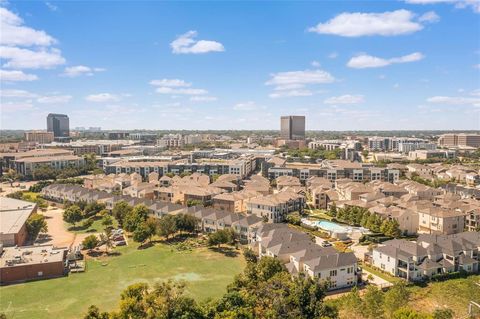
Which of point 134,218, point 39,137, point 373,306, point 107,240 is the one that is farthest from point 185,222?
point 39,137

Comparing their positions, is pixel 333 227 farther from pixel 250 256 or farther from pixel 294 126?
pixel 294 126

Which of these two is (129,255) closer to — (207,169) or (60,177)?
(207,169)

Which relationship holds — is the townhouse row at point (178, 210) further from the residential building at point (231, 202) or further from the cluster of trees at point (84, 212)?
the residential building at point (231, 202)

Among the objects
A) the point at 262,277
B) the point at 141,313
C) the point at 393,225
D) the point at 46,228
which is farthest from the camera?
the point at 46,228

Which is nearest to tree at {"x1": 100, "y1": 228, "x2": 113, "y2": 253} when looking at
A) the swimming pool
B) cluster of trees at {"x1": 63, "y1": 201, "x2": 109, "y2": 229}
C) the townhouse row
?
cluster of trees at {"x1": 63, "y1": 201, "x2": 109, "y2": 229}

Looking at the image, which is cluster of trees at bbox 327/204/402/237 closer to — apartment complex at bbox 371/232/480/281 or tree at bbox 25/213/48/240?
apartment complex at bbox 371/232/480/281

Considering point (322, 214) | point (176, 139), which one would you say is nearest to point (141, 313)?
point (322, 214)

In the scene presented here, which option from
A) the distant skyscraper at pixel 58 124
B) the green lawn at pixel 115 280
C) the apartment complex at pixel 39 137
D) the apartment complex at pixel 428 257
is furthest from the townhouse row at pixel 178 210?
the distant skyscraper at pixel 58 124
